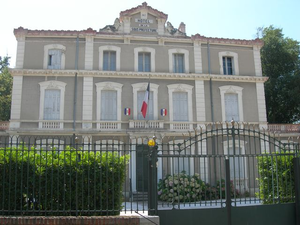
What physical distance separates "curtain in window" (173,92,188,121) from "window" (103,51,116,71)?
14.1 feet

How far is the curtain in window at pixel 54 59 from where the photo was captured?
19.4m

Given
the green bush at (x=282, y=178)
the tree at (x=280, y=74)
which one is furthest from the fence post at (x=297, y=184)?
the tree at (x=280, y=74)

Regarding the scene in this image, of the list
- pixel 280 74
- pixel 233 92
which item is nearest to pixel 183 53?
pixel 233 92

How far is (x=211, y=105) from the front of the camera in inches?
776

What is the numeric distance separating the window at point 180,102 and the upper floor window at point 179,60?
1218 mm

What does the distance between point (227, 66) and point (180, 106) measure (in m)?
4.41

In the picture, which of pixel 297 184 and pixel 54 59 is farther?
pixel 54 59

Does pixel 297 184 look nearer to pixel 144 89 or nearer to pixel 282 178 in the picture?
pixel 282 178

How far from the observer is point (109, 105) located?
62.6ft

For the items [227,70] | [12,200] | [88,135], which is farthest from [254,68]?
[12,200]

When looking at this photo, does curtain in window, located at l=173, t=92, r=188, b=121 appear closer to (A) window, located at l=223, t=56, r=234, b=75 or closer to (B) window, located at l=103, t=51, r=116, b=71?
(A) window, located at l=223, t=56, r=234, b=75

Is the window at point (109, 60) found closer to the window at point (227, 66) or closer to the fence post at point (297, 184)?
the window at point (227, 66)

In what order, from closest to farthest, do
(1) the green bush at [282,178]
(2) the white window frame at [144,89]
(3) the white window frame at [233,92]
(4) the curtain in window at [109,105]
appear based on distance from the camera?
(1) the green bush at [282,178] → (4) the curtain in window at [109,105] → (2) the white window frame at [144,89] → (3) the white window frame at [233,92]

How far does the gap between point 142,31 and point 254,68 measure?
785cm
